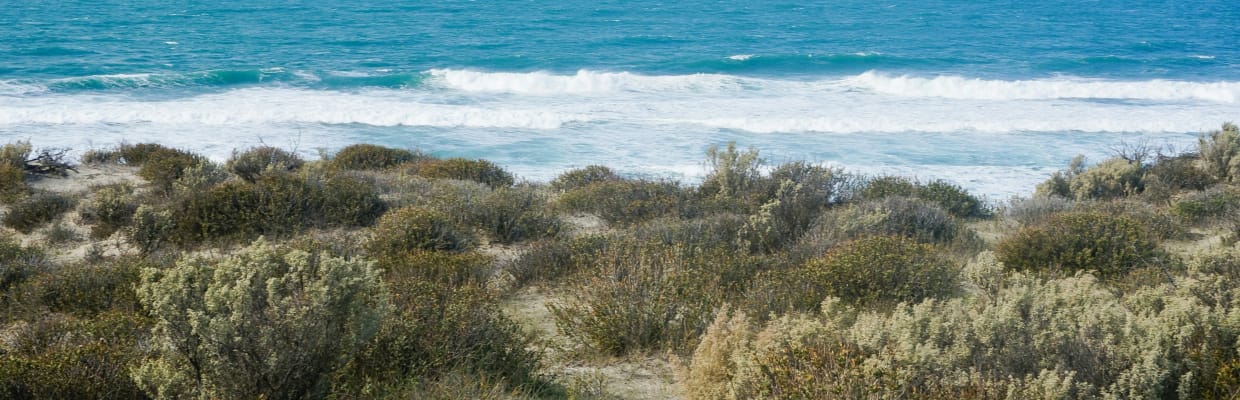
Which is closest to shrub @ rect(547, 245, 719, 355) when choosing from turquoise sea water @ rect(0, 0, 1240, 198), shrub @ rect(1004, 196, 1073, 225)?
shrub @ rect(1004, 196, 1073, 225)

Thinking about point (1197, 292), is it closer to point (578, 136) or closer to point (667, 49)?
point (578, 136)

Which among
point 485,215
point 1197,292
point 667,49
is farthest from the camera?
point 667,49

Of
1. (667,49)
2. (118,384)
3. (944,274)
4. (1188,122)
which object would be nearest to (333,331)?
(118,384)

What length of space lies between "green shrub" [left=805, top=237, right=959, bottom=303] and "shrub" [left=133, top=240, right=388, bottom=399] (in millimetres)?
3582

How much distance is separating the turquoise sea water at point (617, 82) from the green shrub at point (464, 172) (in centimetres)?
457

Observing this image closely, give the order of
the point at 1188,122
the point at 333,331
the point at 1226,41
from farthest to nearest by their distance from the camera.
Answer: the point at 1226,41, the point at 1188,122, the point at 333,331

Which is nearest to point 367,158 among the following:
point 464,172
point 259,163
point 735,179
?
point 259,163

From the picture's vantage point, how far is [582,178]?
13.2 m

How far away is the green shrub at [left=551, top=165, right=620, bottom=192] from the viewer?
12.9 m

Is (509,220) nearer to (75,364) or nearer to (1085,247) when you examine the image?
(75,364)

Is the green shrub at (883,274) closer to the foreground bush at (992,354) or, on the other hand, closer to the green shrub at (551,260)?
the foreground bush at (992,354)

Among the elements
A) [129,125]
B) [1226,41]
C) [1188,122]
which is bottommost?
[129,125]

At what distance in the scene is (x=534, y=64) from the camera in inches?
1347

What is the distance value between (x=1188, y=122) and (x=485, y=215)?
25.3m
